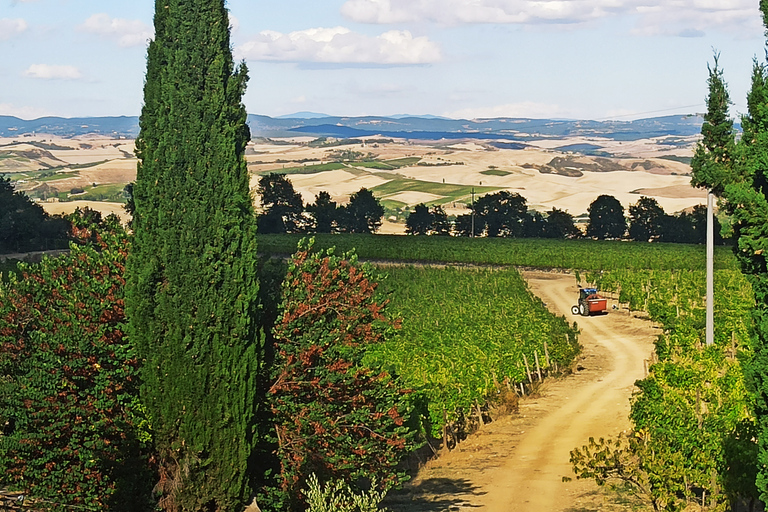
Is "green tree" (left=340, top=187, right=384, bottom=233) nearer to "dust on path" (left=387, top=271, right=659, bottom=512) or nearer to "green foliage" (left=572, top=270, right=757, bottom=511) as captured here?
"dust on path" (left=387, top=271, right=659, bottom=512)

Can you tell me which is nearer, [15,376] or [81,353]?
[81,353]

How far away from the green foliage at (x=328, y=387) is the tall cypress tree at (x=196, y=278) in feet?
3.35

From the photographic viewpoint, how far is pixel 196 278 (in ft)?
43.5

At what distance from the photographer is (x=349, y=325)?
49.3ft

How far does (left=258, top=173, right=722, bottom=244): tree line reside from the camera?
9325 cm

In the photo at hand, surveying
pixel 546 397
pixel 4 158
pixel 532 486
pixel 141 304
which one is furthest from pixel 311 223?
pixel 4 158

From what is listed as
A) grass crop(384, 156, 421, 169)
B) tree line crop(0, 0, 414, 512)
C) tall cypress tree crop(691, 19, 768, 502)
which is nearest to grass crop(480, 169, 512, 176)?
grass crop(384, 156, 421, 169)

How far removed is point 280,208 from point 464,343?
67469mm

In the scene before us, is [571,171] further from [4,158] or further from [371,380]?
[371,380]

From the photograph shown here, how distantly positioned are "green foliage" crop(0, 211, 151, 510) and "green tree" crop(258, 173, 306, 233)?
81641 mm

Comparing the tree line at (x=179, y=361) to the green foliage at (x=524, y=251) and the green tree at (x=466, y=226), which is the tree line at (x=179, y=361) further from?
the green tree at (x=466, y=226)

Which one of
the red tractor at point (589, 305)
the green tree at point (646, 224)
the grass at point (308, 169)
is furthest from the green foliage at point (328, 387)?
the grass at point (308, 169)

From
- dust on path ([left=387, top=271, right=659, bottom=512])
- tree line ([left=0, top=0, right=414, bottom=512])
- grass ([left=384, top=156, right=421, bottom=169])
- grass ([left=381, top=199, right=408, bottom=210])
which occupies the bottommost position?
dust on path ([left=387, top=271, right=659, bottom=512])

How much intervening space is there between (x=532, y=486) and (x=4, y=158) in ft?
624
